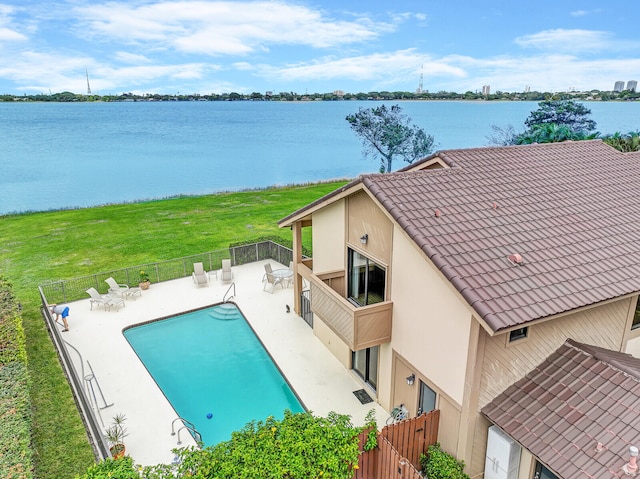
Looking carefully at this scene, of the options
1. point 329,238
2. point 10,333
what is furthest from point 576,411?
point 10,333

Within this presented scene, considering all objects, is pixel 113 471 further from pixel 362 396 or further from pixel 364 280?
pixel 364 280

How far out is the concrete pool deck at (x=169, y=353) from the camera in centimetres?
1190

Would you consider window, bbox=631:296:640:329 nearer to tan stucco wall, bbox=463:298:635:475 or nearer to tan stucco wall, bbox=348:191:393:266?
tan stucco wall, bbox=463:298:635:475

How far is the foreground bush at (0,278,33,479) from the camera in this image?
8.27 meters

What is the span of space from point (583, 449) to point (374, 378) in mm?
6278

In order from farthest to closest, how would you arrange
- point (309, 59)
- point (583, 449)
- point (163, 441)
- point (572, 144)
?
point (309, 59) → point (572, 144) → point (163, 441) → point (583, 449)

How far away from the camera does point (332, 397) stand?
42.1 feet

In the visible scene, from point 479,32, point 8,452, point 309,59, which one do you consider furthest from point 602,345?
point 309,59

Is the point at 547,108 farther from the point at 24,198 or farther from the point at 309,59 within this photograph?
the point at 309,59

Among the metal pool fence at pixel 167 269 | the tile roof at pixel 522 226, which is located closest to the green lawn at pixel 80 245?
the metal pool fence at pixel 167 269

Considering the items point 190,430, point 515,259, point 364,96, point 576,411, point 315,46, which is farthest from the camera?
point 364,96

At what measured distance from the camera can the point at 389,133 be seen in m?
57.4

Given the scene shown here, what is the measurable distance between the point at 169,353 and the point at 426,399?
963cm

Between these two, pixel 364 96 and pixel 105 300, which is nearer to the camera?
pixel 105 300
